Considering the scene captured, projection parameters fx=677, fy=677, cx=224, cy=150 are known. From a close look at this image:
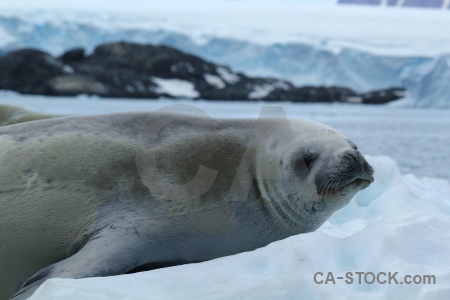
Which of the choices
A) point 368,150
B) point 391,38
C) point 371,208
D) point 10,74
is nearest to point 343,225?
point 371,208

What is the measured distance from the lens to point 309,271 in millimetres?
2082

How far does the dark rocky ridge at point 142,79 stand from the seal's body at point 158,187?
35949mm

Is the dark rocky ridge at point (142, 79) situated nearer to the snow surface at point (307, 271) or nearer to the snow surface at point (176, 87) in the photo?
the snow surface at point (176, 87)

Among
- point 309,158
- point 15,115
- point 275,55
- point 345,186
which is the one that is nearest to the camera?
point 345,186

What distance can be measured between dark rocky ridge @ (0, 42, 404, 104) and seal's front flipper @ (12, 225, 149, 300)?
36394 mm

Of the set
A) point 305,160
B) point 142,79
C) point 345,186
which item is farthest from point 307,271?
point 142,79

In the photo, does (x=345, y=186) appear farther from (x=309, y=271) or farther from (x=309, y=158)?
(x=309, y=271)

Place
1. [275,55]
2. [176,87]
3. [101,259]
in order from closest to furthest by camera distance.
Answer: [101,259]
[275,55]
[176,87]

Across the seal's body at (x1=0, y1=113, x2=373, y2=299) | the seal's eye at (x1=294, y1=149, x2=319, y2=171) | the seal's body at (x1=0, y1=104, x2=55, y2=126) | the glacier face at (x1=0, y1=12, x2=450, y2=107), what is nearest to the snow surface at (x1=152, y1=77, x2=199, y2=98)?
the glacier face at (x1=0, y1=12, x2=450, y2=107)

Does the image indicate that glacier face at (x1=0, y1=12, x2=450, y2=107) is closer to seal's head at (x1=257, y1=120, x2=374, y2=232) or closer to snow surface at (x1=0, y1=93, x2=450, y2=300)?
seal's head at (x1=257, y1=120, x2=374, y2=232)

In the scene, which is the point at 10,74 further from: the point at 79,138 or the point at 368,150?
the point at 79,138

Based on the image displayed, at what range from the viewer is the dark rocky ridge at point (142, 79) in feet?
129

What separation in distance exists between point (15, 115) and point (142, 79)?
126ft

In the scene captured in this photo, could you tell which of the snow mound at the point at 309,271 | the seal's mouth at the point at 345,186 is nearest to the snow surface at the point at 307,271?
the snow mound at the point at 309,271
